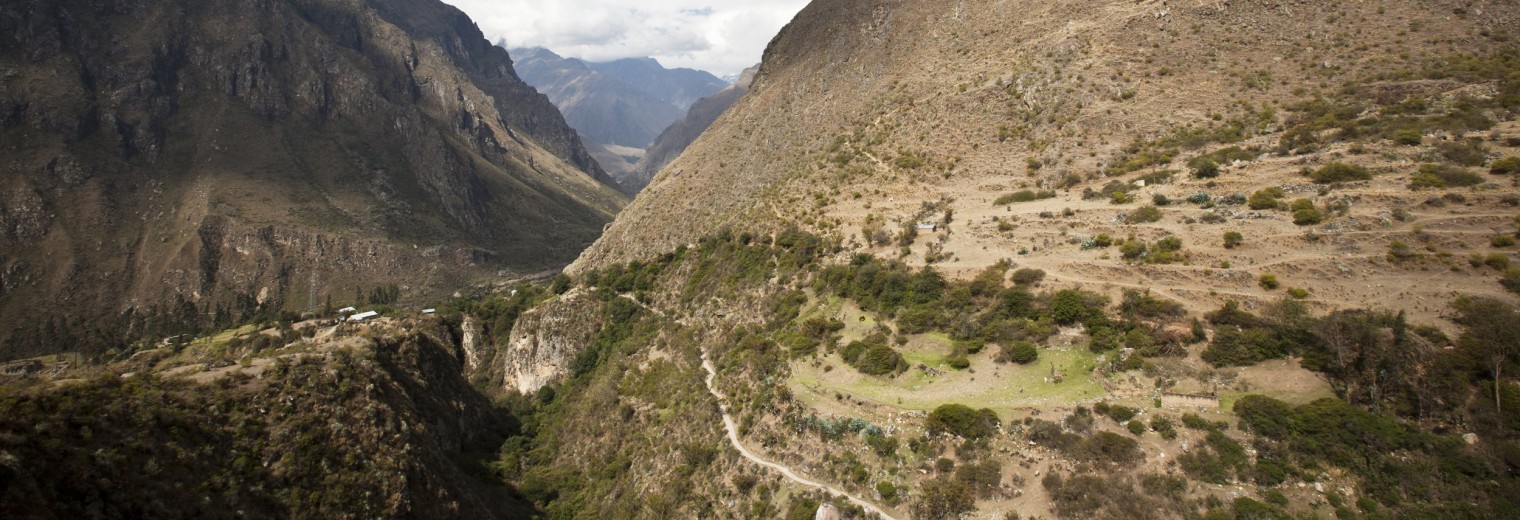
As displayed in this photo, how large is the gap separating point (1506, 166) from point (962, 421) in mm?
30219

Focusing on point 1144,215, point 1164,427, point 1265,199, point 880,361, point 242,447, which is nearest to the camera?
point 1164,427

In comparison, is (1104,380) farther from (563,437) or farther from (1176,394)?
(563,437)

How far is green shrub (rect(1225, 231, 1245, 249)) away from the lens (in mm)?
34562

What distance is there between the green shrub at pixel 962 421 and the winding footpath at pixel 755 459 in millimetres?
5139

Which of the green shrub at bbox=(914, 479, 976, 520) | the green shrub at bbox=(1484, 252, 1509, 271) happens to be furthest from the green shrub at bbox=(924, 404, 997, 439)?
the green shrub at bbox=(1484, 252, 1509, 271)

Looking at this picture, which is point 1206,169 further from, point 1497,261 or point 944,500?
point 944,500

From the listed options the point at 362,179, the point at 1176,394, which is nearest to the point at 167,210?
the point at 362,179

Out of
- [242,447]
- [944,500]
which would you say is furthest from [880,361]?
[242,447]

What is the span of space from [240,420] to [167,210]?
174 meters

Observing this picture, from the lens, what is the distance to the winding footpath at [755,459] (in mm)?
31194

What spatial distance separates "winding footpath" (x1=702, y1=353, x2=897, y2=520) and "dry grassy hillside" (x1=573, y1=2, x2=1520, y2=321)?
1688 centimetres

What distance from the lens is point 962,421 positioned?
103ft

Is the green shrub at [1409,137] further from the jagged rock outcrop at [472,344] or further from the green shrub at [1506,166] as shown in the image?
the jagged rock outcrop at [472,344]

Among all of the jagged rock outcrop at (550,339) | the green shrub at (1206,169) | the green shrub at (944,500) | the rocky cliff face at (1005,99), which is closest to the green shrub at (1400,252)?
the green shrub at (1206,169)
